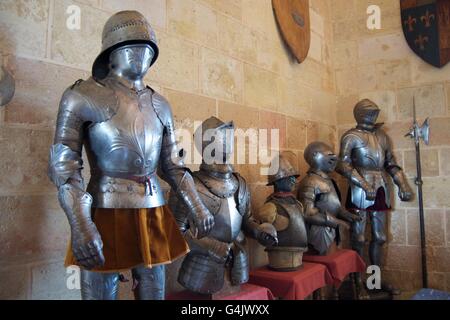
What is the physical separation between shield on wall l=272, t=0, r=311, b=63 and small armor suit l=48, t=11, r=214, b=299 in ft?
6.65

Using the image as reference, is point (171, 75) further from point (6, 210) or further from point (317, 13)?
point (317, 13)

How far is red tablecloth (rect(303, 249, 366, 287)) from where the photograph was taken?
2604mm

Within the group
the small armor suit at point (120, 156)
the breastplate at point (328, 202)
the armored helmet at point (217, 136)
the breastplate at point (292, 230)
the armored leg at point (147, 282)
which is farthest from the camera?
the breastplate at point (328, 202)

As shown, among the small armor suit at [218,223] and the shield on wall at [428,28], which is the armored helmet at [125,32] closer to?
the small armor suit at [218,223]

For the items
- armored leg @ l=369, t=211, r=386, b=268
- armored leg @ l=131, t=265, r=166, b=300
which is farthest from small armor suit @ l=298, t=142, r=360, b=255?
armored leg @ l=131, t=265, r=166, b=300

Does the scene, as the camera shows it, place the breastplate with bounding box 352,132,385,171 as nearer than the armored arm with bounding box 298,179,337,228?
No

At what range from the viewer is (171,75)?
2.25m

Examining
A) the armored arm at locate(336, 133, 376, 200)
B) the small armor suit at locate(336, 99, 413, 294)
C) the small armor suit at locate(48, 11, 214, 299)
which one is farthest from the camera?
the small armor suit at locate(336, 99, 413, 294)

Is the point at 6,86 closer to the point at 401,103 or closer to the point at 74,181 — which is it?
the point at 74,181

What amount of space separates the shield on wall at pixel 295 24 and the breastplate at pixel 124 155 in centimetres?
215

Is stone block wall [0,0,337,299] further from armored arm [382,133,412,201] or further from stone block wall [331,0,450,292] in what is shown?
armored arm [382,133,412,201]

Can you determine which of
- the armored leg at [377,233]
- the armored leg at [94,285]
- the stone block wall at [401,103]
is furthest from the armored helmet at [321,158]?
the armored leg at [94,285]

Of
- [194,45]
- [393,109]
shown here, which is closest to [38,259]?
[194,45]

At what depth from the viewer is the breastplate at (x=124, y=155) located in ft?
4.48
